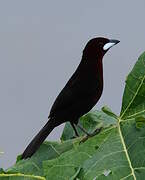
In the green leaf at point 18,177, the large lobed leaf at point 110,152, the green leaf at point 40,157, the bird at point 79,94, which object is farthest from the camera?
the bird at point 79,94

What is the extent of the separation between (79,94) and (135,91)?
2.17 feet

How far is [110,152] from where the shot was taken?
3.75ft

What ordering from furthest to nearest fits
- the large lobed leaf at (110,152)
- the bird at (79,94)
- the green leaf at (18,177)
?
the bird at (79,94) → the green leaf at (18,177) → the large lobed leaf at (110,152)

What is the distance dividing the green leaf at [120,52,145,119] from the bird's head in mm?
835

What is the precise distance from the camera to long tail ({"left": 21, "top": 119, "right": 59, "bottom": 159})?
1447 mm

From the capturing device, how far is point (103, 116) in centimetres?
167

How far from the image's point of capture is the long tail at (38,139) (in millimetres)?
1447

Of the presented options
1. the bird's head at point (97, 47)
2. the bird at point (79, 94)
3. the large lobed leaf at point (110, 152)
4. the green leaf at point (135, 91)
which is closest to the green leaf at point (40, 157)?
the large lobed leaf at point (110, 152)

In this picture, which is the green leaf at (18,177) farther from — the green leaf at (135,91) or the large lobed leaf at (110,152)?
the green leaf at (135,91)

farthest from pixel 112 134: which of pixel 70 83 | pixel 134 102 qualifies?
pixel 70 83

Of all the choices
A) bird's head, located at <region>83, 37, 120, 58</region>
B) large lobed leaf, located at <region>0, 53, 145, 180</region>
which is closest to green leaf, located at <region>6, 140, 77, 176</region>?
large lobed leaf, located at <region>0, 53, 145, 180</region>

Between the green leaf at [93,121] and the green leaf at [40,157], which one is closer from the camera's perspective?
the green leaf at [40,157]

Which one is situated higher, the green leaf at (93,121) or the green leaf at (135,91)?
the green leaf at (135,91)

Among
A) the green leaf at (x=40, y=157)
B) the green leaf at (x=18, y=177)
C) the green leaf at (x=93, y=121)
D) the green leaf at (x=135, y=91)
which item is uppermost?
the green leaf at (x=135, y=91)
